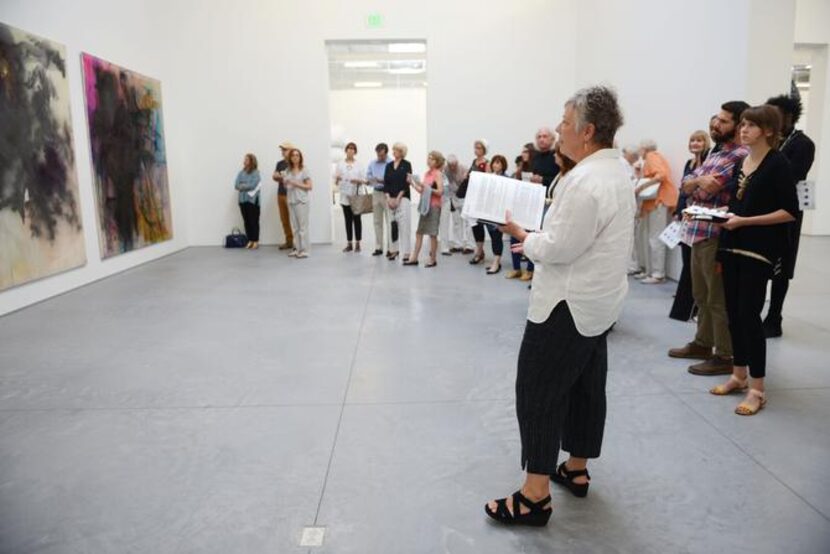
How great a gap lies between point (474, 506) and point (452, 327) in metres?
2.79

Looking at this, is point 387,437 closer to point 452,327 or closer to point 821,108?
point 452,327

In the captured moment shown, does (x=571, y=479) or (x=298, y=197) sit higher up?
(x=298, y=197)

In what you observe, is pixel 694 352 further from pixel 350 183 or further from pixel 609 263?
pixel 350 183

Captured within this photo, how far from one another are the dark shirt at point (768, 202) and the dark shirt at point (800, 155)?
4.82ft

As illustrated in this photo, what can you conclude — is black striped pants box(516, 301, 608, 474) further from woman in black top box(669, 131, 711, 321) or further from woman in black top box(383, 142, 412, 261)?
woman in black top box(383, 142, 412, 261)

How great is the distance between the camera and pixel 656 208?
Answer: 7098 mm

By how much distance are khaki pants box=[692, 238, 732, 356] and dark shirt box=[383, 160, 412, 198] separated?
5.05 m

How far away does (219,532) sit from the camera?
2.31m

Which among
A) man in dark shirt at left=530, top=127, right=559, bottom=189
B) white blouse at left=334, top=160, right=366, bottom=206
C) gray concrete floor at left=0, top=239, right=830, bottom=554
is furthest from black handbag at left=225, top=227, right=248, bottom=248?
man in dark shirt at left=530, top=127, right=559, bottom=189

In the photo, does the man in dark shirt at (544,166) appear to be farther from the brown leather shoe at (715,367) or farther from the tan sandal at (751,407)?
the tan sandal at (751,407)

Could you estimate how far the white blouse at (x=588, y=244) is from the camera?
1.98 m

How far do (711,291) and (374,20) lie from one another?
834 centimetres

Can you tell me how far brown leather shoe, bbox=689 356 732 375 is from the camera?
3.93m

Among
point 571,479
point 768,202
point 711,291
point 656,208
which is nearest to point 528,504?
point 571,479
